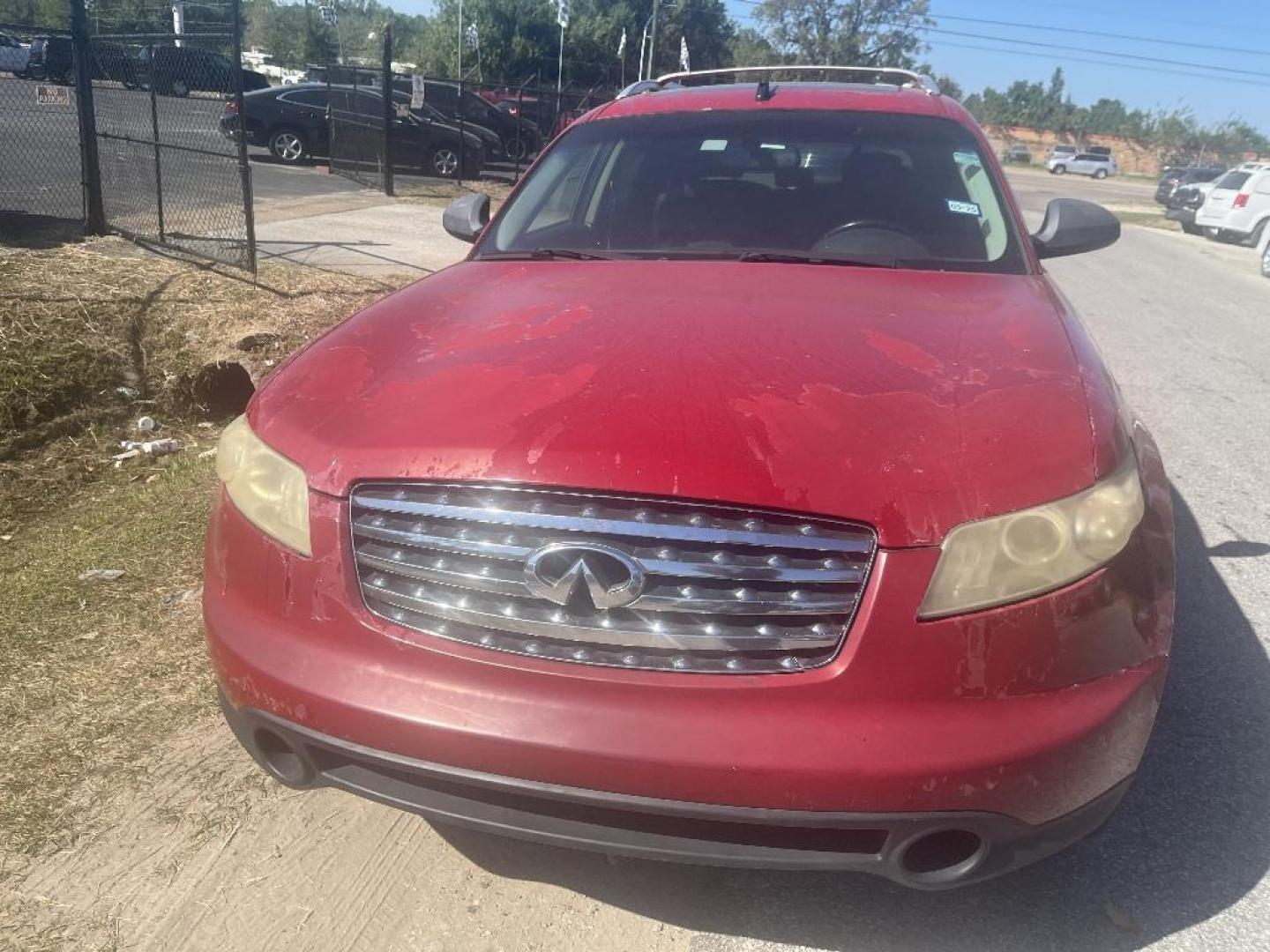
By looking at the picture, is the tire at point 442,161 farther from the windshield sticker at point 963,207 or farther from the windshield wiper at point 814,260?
the windshield wiper at point 814,260

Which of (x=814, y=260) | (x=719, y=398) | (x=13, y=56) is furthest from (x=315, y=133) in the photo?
(x=719, y=398)

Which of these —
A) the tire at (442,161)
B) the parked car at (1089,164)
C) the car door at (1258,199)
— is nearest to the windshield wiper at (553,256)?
the tire at (442,161)

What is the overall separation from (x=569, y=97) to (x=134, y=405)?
20164mm

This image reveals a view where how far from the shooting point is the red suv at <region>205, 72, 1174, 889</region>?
1.81 metres

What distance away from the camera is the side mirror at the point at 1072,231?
3732 mm

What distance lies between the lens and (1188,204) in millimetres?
25781

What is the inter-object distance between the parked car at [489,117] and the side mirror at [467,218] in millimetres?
16795

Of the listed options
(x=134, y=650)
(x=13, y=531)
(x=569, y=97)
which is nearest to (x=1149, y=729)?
(x=134, y=650)

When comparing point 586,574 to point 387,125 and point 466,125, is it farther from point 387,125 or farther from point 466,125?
point 466,125

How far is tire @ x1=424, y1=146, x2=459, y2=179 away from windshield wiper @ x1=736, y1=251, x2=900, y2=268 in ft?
55.6

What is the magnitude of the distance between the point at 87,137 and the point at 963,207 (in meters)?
8.09

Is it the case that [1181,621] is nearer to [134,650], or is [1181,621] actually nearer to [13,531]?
[134,650]

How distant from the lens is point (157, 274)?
732 cm

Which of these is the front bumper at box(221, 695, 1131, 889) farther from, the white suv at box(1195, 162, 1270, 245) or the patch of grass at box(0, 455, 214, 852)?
the white suv at box(1195, 162, 1270, 245)
